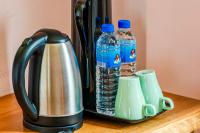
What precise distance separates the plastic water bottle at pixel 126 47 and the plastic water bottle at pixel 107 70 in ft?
0.16

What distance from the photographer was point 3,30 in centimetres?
139

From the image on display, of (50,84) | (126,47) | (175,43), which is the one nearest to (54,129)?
(50,84)

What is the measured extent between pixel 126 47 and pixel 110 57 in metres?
0.09

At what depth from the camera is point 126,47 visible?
1.19 metres

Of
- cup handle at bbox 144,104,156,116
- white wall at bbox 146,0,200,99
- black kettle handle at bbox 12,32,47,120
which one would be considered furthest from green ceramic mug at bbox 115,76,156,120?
white wall at bbox 146,0,200,99

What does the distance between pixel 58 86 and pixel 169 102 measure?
1.14ft

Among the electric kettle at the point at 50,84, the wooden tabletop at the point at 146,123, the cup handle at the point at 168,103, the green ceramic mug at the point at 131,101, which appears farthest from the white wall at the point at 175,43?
the electric kettle at the point at 50,84

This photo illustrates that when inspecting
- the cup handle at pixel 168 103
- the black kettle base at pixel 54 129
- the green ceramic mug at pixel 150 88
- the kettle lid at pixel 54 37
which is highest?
the kettle lid at pixel 54 37

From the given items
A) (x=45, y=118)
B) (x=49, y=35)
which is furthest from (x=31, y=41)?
(x=45, y=118)

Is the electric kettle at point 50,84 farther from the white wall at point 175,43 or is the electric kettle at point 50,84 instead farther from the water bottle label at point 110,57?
the white wall at point 175,43

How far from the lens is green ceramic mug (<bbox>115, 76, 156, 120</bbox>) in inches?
43.4

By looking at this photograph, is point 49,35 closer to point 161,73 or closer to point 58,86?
point 58,86

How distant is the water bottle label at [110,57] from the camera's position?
112cm

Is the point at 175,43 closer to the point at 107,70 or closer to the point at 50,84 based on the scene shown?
the point at 107,70
